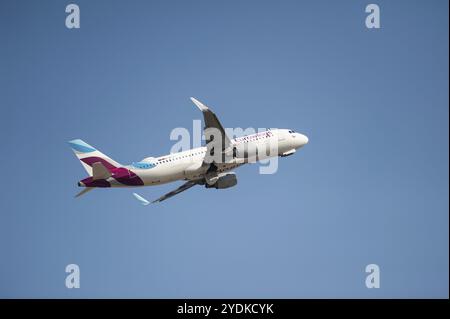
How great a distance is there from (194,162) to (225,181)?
5.07 metres

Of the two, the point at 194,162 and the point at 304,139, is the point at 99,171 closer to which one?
the point at 194,162

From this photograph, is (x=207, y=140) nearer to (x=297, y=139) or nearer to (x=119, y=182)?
(x=119, y=182)

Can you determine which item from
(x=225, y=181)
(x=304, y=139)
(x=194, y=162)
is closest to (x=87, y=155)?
(x=194, y=162)

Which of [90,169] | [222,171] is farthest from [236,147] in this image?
[90,169]

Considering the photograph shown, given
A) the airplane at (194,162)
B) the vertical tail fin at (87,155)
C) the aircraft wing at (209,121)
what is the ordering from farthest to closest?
the vertical tail fin at (87,155) < the airplane at (194,162) < the aircraft wing at (209,121)

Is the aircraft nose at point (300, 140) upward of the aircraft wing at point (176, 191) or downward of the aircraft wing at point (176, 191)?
upward

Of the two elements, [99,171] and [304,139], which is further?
[304,139]

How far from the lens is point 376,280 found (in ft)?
203

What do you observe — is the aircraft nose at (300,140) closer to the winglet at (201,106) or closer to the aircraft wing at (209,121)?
the aircraft wing at (209,121)

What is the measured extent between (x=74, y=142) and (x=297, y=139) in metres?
22.7

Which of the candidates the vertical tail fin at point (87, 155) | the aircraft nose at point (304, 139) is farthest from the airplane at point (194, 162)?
the aircraft nose at point (304, 139)

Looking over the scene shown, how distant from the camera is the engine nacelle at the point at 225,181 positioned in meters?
66.5

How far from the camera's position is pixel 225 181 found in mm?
66625

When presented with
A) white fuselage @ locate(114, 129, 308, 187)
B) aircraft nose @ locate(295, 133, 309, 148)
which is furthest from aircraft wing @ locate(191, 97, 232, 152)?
aircraft nose @ locate(295, 133, 309, 148)
